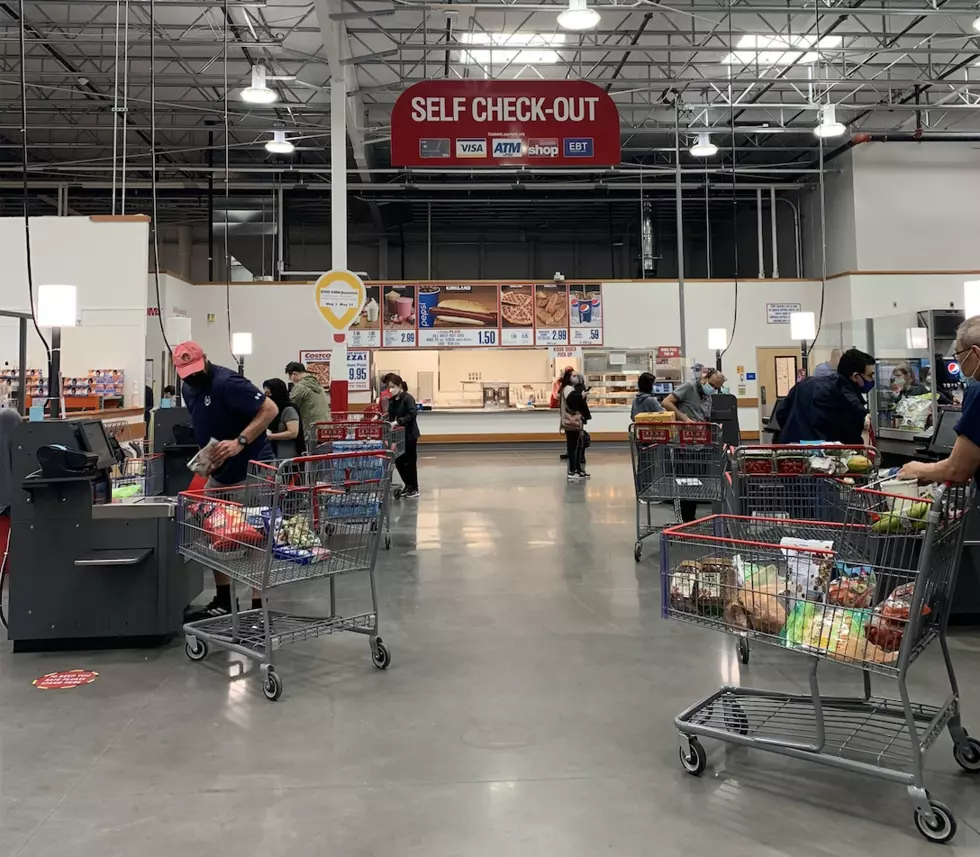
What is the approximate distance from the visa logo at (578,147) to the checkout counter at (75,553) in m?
4.95

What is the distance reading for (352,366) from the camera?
1633 cm

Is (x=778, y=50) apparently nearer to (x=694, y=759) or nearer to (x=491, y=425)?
(x=491, y=425)

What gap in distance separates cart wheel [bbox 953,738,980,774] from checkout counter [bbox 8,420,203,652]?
3530 millimetres

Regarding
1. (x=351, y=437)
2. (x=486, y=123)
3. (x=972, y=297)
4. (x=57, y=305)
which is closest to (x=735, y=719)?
(x=351, y=437)

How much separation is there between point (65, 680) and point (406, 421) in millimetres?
5546

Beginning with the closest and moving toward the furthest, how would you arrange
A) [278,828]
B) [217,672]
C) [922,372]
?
[278,828]
[217,672]
[922,372]

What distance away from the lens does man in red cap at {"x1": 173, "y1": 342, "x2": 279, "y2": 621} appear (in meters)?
4.04

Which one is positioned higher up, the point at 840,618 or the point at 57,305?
the point at 57,305

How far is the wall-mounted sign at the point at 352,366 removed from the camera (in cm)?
1583

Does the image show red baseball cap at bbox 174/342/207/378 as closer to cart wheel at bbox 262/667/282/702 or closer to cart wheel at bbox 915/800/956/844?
cart wheel at bbox 262/667/282/702

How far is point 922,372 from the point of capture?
7375mm

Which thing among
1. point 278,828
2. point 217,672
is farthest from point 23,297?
point 278,828

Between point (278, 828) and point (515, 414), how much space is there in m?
14.1

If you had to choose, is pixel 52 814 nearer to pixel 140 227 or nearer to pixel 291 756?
pixel 291 756
